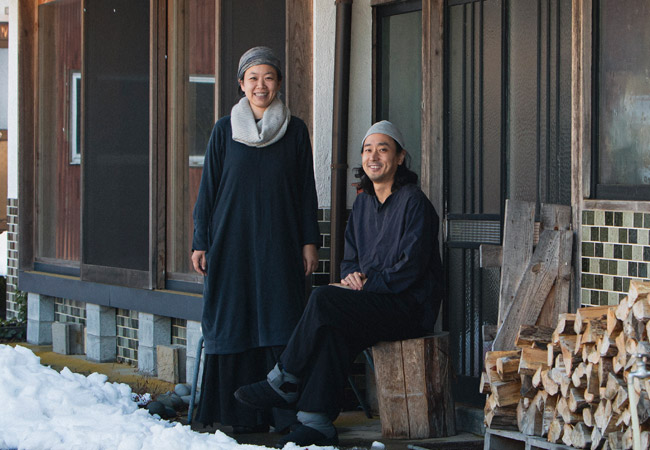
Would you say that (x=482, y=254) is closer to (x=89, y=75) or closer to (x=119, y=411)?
(x=119, y=411)

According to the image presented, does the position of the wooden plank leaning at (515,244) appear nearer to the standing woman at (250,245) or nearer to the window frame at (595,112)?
the window frame at (595,112)

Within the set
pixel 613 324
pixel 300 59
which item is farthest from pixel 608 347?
pixel 300 59

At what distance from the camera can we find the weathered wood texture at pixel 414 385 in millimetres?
5473

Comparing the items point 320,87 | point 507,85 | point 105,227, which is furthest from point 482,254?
point 105,227

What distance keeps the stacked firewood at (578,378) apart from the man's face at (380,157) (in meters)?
1.15

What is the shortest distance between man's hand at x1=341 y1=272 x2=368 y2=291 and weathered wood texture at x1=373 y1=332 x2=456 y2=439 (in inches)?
12.3

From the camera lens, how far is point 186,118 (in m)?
7.92

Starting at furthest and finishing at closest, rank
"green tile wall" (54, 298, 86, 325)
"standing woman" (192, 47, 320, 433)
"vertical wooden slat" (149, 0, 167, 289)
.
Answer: "green tile wall" (54, 298, 86, 325) → "vertical wooden slat" (149, 0, 167, 289) → "standing woman" (192, 47, 320, 433)

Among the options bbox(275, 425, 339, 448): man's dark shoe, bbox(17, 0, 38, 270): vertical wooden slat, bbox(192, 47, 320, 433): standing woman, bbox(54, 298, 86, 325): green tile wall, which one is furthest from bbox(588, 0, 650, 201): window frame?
bbox(17, 0, 38, 270): vertical wooden slat

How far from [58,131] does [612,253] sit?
587 centimetres

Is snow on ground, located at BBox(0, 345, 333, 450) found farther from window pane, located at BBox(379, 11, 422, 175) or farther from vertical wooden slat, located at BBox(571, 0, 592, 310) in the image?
window pane, located at BBox(379, 11, 422, 175)

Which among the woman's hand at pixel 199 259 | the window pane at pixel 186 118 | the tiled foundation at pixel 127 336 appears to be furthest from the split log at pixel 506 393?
the tiled foundation at pixel 127 336

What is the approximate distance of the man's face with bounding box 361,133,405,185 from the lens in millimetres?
5680

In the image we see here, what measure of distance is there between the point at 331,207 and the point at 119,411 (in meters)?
1.76
